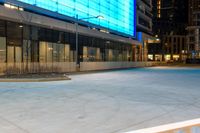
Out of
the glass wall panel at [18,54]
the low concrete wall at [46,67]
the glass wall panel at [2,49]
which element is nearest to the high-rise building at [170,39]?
the low concrete wall at [46,67]

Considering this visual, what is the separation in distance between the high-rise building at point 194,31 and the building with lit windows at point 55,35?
69426 mm

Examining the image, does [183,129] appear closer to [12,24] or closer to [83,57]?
[12,24]

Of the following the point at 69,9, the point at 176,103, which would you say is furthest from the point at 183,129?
the point at 69,9

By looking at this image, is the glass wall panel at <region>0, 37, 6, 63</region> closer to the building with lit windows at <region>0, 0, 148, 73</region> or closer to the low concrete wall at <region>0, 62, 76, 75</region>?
the building with lit windows at <region>0, 0, 148, 73</region>

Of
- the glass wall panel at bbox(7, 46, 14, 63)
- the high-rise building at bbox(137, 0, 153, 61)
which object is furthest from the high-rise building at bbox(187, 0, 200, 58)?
the glass wall panel at bbox(7, 46, 14, 63)

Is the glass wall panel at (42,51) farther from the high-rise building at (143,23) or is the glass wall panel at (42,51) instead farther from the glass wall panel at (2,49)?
the high-rise building at (143,23)

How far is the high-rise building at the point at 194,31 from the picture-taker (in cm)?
12400

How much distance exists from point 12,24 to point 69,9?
1461cm

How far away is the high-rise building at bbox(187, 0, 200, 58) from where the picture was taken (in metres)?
124

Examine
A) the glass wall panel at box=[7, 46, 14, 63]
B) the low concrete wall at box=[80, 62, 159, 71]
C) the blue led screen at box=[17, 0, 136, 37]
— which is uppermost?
the blue led screen at box=[17, 0, 136, 37]

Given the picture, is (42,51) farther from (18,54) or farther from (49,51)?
(18,54)

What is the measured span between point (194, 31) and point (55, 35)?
332ft

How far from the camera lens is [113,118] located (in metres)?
8.35

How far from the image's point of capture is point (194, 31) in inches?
4988
